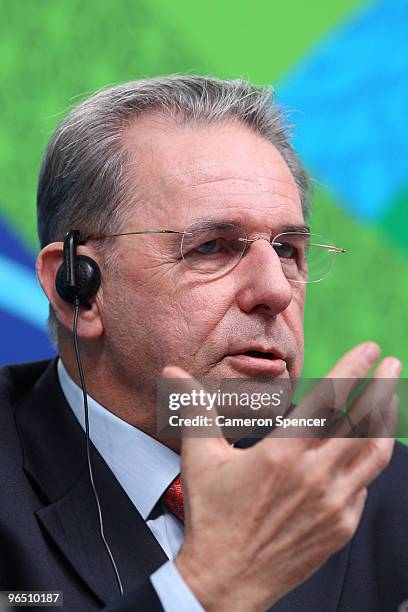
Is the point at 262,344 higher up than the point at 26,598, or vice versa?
the point at 262,344

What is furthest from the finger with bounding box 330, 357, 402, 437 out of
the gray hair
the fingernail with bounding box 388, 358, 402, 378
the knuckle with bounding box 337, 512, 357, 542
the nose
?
the gray hair

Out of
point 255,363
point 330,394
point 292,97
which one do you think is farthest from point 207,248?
point 292,97

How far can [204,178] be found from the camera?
1854mm

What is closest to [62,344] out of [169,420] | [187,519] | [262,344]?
[169,420]

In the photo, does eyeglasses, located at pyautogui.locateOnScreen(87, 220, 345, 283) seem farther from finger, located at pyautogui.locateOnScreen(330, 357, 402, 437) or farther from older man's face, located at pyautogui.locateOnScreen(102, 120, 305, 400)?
finger, located at pyautogui.locateOnScreen(330, 357, 402, 437)

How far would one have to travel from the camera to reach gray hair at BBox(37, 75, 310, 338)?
1954mm

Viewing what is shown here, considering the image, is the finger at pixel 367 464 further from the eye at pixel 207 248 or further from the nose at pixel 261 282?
the eye at pixel 207 248

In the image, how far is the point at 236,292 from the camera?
1774 millimetres

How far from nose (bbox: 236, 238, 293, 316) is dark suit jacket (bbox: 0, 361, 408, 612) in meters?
0.47

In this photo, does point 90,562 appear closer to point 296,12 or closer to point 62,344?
point 62,344

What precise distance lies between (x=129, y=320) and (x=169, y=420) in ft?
0.78

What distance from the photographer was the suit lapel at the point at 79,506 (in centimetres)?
163

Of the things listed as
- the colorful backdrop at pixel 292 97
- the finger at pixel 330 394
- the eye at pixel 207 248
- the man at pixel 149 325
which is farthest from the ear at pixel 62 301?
the finger at pixel 330 394

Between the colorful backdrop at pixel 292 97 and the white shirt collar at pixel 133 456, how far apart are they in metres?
0.68
